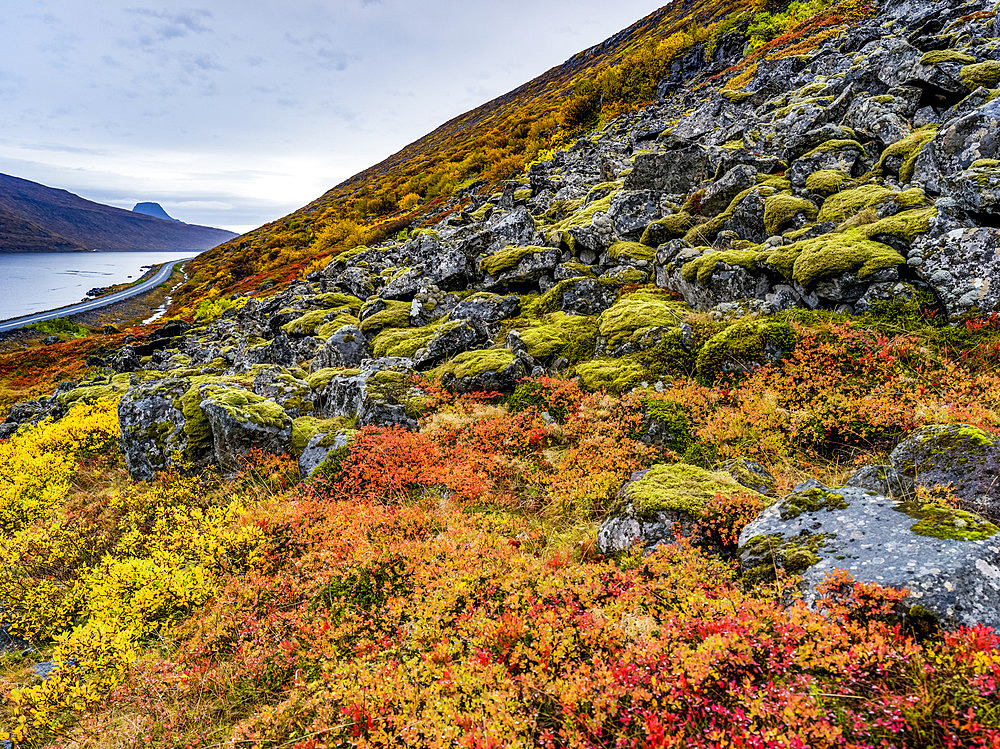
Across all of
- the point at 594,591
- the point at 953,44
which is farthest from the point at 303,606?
the point at 953,44

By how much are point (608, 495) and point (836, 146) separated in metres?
18.0

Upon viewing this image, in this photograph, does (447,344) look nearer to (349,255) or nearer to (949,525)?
(949,525)

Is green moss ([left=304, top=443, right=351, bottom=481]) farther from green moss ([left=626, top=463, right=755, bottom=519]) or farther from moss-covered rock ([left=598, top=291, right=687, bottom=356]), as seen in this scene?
moss-covered rock ([left=598, top=291, right=687, bottom=356])

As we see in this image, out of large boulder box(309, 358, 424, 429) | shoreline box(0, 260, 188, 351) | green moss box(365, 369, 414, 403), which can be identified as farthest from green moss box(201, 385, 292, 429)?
shoreline box(0, 260, 188, 351)

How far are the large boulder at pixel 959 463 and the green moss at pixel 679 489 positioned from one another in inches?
86.6

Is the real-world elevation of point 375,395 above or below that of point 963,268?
above

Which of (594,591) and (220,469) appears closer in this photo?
(594,591)

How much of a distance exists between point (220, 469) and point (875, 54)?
113 feet

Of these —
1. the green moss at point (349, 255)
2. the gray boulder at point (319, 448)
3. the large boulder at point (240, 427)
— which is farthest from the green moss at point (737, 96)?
the large boulder at point (240, 427)

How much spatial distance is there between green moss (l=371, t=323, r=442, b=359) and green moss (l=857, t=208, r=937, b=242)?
13532mm

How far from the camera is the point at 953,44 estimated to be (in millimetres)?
20297

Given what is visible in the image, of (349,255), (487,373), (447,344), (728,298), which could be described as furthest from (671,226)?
(349,255)

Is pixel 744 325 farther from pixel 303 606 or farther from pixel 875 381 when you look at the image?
pixel 303 606

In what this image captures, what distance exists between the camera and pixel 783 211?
49.2 feet
